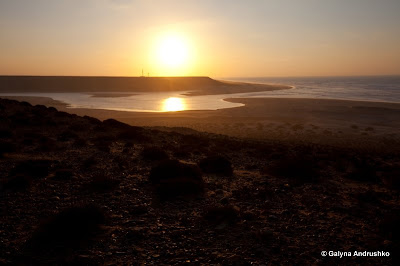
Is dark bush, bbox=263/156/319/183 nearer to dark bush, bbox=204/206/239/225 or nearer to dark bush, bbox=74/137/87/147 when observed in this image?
dark bush, bbox=204/206/239/225

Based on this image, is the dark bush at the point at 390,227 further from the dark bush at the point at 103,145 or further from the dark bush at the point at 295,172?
the dark bush at the point at 103,145

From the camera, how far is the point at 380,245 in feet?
24.5

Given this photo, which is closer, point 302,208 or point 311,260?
point 311,260

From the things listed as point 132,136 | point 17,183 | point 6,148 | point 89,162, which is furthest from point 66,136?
point 17,183

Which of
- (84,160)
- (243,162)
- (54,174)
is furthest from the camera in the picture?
(243,162)

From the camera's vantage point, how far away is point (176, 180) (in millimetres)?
11203

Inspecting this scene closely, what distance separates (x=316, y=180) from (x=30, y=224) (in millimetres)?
10733

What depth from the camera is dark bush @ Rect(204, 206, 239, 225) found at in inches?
338

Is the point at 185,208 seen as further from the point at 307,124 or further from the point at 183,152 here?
the point at 307,124

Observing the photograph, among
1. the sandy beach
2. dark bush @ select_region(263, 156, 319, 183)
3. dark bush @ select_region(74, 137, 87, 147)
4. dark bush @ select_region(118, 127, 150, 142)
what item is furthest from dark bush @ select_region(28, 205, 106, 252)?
the sandy beach

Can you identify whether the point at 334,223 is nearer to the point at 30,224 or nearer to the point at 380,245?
the point at 380,245

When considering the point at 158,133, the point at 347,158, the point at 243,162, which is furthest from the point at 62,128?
the point at 347,158

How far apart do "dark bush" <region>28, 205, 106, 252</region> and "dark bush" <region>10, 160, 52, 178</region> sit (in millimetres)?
4586

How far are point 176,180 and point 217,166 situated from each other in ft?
10.8
